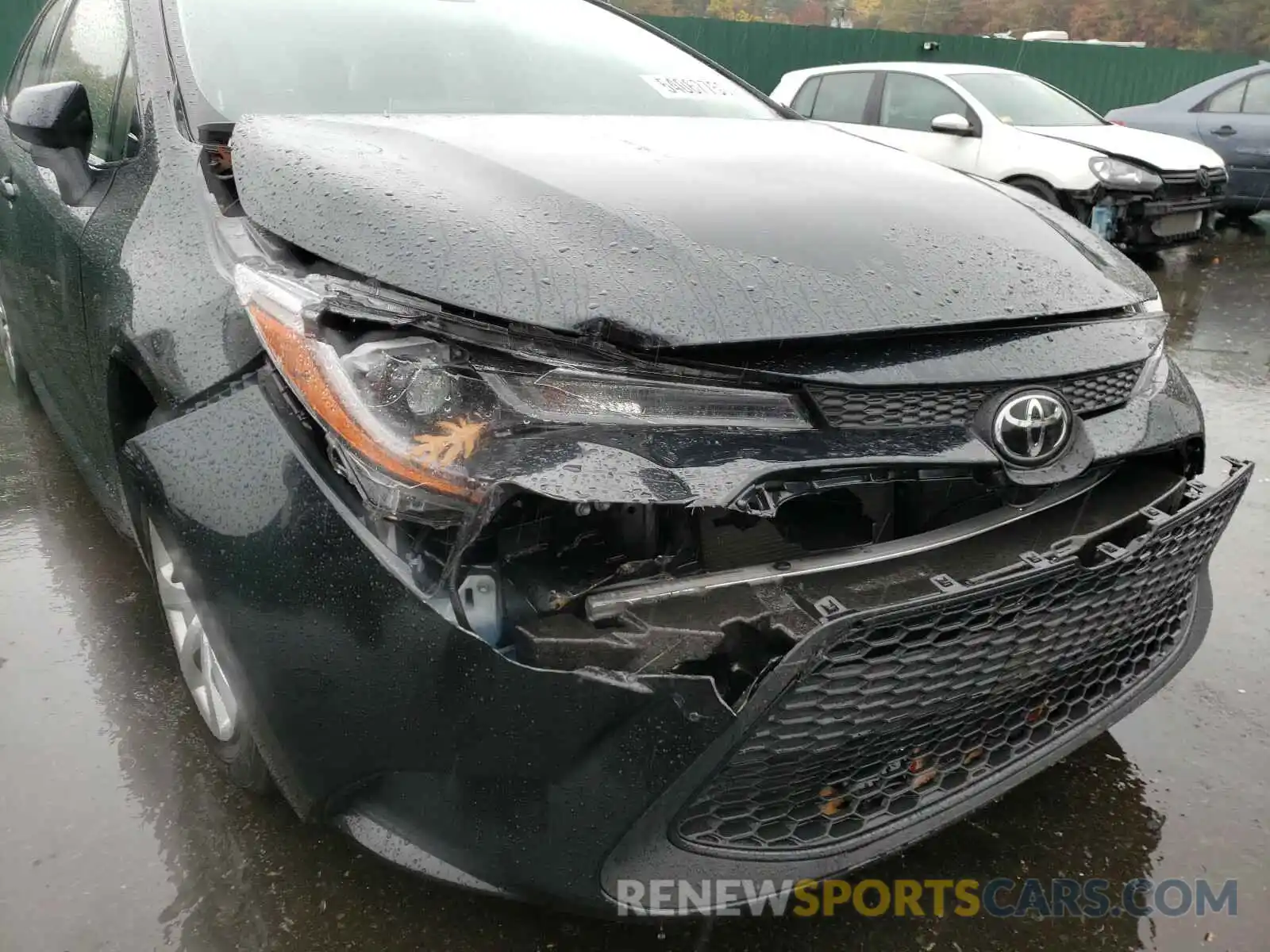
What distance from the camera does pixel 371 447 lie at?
4.14 feet

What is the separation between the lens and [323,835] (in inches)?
71.1

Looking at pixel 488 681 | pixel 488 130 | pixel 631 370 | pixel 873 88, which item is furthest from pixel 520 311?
pixel 873 88

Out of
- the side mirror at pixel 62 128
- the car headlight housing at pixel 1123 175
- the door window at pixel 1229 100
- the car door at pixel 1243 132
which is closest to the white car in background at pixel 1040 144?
the car headlight housing at pixel 1123 175

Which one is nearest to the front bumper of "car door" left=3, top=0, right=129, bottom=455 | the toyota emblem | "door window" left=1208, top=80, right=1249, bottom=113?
the toyota emblem

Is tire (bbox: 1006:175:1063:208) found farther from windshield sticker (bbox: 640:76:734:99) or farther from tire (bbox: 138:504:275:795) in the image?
tire (bbox: 138:504:275:795)

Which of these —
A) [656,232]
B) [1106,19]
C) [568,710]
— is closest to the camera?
[568,710]

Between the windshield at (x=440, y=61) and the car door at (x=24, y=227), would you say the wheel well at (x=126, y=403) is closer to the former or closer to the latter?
the windshield at (x=440, y=61)

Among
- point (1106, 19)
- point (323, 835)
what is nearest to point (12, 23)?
point (323, 835)

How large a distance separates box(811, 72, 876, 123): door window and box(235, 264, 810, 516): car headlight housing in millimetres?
6846

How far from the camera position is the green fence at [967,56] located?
14.1 m

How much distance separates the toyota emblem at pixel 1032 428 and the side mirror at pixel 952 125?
228 inches

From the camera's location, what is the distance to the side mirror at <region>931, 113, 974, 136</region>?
6645 millimetres

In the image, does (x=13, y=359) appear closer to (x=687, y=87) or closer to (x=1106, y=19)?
(x=687, y=87)

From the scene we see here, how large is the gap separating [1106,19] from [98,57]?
39.0m
